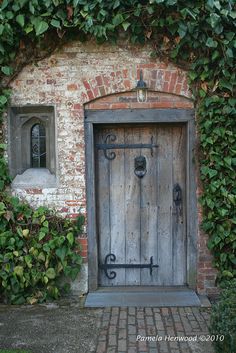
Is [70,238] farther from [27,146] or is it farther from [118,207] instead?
[27,146]

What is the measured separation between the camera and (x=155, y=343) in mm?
3584

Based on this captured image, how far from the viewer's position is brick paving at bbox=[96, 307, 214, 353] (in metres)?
3.51

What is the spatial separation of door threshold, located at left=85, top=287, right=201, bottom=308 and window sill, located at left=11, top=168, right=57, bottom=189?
1.46 m

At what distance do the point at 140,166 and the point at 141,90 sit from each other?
0.94m

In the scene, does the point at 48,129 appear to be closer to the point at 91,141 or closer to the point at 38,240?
the point at 91,141

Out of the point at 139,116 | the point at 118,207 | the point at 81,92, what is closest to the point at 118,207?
the point at 118,207

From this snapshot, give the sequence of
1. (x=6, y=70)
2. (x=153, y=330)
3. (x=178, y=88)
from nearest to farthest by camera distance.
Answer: (x=153, y=330), (x=6, y=70), (x=178, y=88)

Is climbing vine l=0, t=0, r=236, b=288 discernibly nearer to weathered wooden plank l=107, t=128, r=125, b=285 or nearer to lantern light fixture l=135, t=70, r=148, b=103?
lantern light fixture l=135, t=70, r=148, b=103

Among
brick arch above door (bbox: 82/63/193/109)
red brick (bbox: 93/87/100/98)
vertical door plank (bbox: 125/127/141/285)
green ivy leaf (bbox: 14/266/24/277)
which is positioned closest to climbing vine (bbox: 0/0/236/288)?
brick arch above door (bbox: 82/63/193/109)

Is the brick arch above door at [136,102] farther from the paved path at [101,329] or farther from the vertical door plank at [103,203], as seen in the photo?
→ the paved path at [101,329]

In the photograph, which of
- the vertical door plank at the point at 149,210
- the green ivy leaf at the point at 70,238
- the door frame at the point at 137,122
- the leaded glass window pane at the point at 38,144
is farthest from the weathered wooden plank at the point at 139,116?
the green ivy leaf at the point at 70,238

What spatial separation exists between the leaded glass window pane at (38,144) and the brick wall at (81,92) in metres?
0.32

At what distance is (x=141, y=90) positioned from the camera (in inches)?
180

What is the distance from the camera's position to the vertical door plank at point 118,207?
16.0 ft
